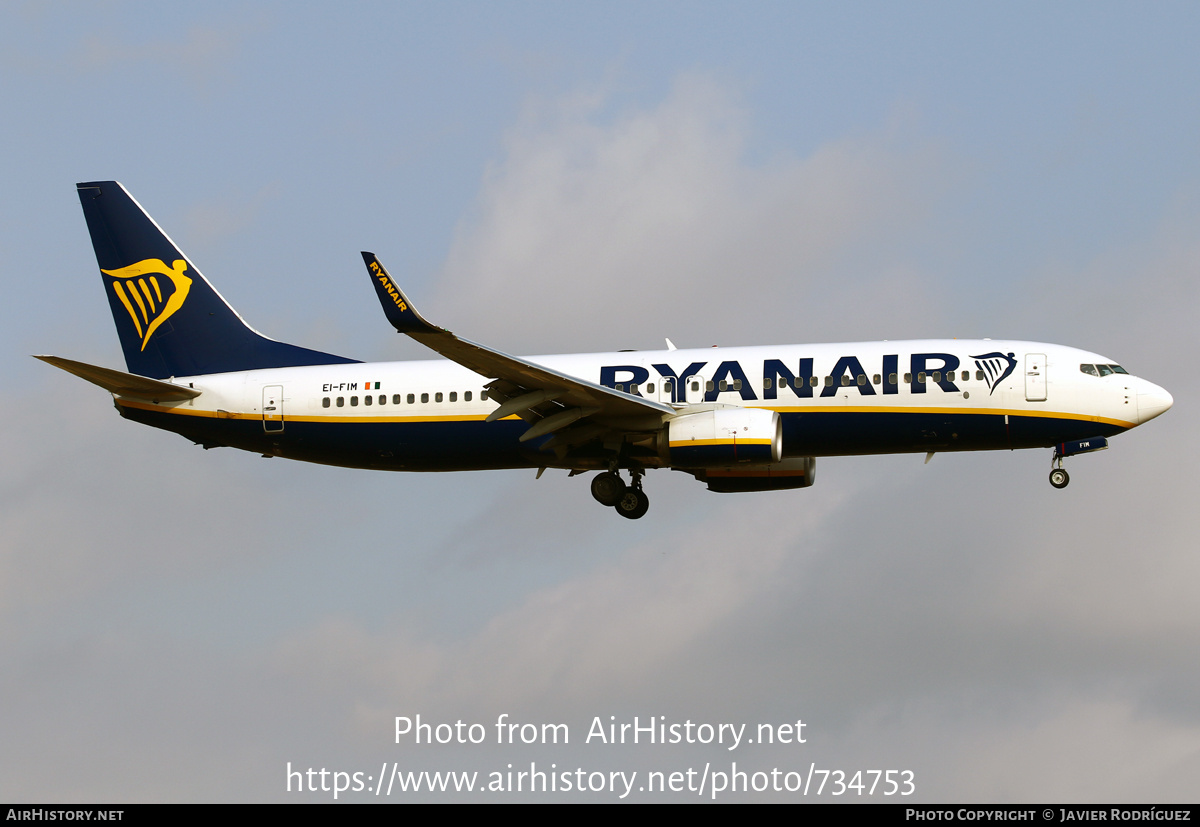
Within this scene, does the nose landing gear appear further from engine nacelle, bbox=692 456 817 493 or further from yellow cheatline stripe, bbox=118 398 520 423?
yellow cheatline stripe, bbox=118 398 520 423

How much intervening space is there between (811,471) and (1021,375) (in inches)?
306

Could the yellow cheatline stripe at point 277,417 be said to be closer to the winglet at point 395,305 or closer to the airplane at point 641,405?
the airplane at point 641,405

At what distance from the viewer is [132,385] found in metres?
45.6

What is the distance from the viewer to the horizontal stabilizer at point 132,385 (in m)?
43.8

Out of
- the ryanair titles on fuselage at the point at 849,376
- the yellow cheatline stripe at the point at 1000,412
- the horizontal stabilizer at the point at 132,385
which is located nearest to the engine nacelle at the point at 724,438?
the ryanair titles on fuselage at the point at 849,376

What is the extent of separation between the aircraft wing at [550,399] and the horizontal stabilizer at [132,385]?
10.5m

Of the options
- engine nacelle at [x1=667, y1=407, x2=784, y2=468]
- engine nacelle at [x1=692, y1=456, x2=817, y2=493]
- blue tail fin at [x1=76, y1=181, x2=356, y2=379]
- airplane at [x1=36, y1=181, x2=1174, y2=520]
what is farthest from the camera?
blue tail fin at [x1=76, y1=181, x2=356, y2=379]

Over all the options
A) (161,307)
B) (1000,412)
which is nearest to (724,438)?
(1000,412)

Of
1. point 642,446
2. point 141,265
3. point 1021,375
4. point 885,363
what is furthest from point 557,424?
point 141,265

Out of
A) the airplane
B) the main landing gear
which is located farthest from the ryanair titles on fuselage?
the main landing gear

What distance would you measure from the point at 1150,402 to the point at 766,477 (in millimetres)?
11374

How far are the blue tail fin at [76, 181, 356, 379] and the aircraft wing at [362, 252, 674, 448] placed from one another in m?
8.78

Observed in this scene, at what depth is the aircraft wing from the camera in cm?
3828

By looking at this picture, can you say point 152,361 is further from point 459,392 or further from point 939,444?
point 939,444
